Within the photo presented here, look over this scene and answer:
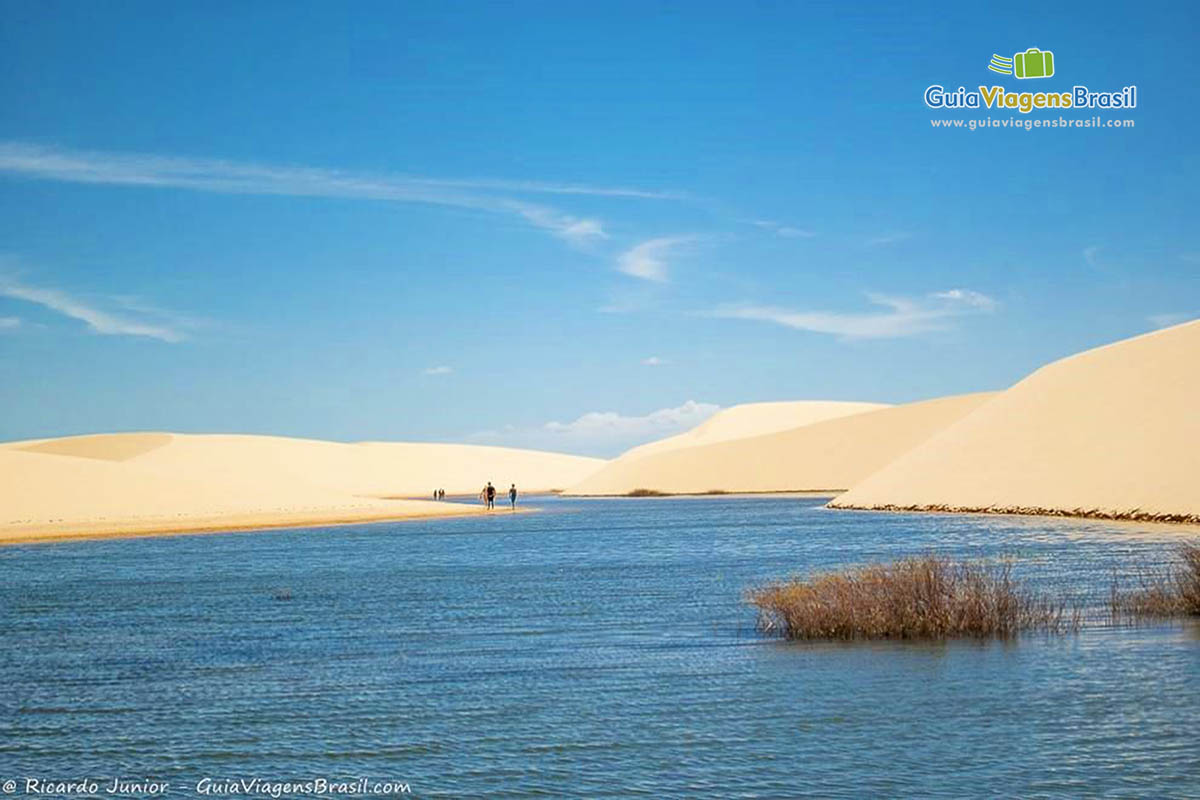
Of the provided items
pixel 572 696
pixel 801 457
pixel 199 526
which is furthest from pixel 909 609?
pixel 801 457

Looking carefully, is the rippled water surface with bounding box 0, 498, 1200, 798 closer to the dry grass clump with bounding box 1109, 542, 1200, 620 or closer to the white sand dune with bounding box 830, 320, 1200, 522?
the dry grass clump with bounding box 1109, 542, 1200, 620

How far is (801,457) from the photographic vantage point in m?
155

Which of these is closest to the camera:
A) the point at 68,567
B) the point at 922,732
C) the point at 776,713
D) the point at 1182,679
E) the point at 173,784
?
the point at 173,784

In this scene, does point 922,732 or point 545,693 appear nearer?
point 922,732

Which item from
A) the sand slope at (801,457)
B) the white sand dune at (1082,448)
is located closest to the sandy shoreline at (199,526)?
the white sand dune at (1082,448)

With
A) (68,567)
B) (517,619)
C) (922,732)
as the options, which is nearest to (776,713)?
(922,732)

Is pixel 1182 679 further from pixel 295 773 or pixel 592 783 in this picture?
pixel 295 773

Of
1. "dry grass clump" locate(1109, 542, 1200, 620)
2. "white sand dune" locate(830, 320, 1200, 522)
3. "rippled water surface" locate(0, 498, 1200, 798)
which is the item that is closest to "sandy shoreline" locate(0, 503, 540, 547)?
"white sand dune" locate(830, 320, 1200, 522)

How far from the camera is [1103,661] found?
18453 millimetres

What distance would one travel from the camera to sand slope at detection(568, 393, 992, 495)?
14875 centimetres

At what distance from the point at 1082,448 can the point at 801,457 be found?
273 feet

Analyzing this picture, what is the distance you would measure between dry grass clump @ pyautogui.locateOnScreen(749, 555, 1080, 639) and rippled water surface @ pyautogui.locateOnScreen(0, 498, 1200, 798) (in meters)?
0.75

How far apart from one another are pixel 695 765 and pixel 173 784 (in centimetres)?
515

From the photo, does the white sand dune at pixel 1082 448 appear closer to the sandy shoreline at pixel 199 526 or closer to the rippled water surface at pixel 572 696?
the sandy shoreline at pixel 199 526
